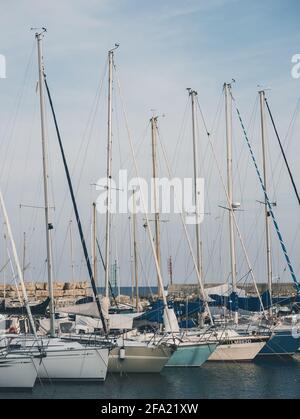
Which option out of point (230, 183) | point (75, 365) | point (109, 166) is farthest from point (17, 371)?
point (230, 183)

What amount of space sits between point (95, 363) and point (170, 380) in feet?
12.8

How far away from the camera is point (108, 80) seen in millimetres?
39531

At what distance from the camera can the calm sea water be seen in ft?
103

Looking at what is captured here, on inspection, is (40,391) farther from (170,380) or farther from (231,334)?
(231,334)

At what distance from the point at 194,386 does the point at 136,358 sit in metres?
3.33

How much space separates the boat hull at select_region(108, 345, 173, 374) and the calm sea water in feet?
1.41

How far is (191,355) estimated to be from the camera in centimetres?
3781

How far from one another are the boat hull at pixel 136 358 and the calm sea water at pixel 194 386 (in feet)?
1.41

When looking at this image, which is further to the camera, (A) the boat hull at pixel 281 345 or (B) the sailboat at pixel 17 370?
(A) the boat hull at pixel 281 345

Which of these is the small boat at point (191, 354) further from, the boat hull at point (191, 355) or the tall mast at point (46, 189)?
the tall mast at point (46, 189)

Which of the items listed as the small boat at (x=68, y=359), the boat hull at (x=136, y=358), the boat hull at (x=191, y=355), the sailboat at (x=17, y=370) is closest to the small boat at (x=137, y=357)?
the boat hull at (x=136, y=358)

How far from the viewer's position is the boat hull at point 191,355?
3753 centimetres

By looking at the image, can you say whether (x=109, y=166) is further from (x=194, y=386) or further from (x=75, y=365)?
(x=194, y=386)
